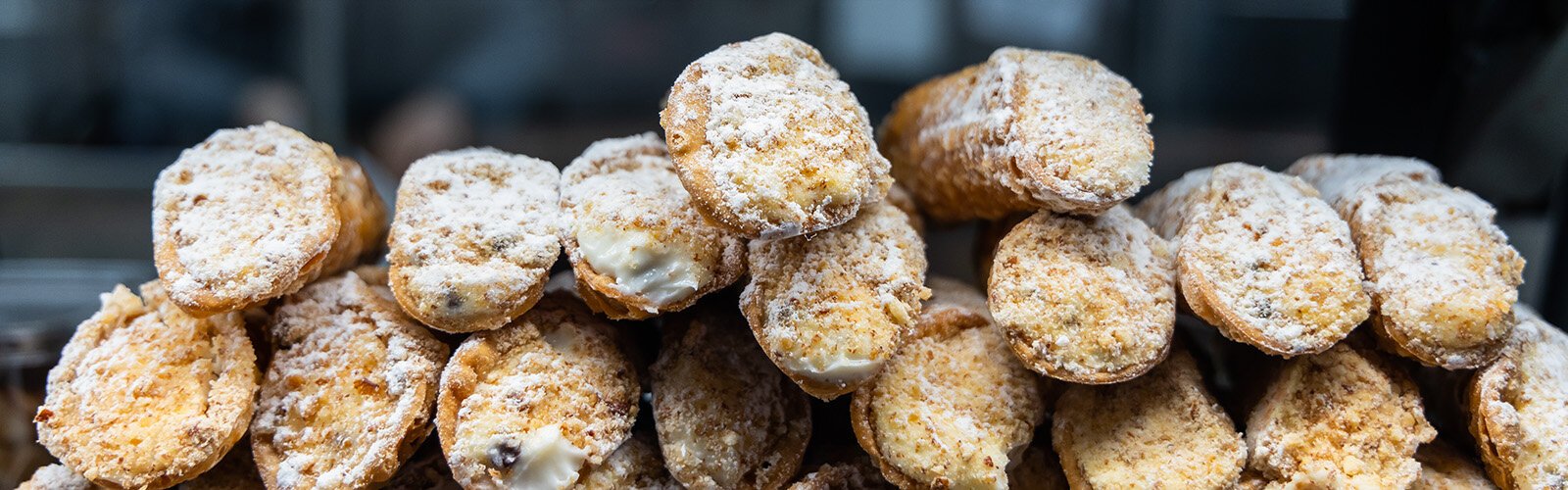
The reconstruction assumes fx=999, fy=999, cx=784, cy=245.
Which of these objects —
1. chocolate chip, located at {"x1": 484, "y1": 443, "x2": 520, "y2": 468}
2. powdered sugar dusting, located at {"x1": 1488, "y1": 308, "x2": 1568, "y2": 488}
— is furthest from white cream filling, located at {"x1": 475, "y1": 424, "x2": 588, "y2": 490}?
powdered sugar dusting, located at {"x1": 1488, "y1": 308, "x2": 1568, "y2": 488}

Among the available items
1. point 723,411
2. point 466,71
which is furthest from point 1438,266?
point 466,71

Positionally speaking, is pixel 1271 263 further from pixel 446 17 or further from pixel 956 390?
pixel 446 17

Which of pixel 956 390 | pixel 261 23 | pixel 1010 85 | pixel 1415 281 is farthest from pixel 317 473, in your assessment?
pixel 261 23

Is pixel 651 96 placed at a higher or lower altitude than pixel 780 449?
lower

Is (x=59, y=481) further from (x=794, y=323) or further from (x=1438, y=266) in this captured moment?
(x=1438, y=266)

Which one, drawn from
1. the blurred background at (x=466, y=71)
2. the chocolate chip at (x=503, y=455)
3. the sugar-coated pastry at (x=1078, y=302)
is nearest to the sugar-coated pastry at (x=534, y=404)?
the chocolate chip at (x=503, y=455)

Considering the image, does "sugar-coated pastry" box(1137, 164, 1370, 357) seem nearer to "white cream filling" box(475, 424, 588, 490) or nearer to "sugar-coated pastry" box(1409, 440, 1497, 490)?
"sugar-coated pastry" box(1409, 440, 1497, 490)

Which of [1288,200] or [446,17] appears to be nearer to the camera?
[1288,200]
